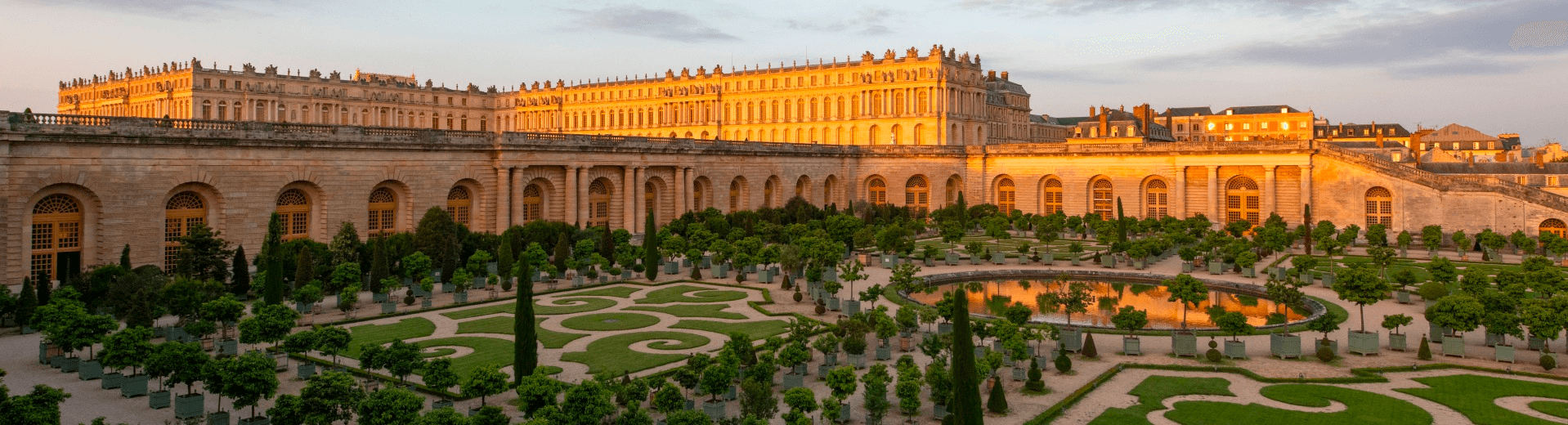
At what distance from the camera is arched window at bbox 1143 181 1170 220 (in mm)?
Answer: 70062

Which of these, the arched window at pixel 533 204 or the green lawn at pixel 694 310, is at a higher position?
the arched window at pixel 533 204

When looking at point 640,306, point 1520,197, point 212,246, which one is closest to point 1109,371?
point 640,306

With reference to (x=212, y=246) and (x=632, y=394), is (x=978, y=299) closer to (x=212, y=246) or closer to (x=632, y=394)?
(x=632, y=394)

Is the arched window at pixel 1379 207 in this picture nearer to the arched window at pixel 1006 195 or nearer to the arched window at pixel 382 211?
the arched window at pixel 1006 195

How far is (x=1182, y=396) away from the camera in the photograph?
2331 centimetres

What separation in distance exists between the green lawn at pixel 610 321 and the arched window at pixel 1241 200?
155 ft

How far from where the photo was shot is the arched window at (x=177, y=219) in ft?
131

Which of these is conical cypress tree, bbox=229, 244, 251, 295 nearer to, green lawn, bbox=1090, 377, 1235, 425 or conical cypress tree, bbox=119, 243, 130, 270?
conical cypress tree, bbox=119, 243, 130, 270

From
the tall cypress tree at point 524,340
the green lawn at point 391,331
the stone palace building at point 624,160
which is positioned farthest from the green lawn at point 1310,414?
the stone palace building at point 624,160

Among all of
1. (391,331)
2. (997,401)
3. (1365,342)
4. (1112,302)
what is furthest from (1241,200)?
(391,331)

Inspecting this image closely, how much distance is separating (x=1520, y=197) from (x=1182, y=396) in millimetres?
43834

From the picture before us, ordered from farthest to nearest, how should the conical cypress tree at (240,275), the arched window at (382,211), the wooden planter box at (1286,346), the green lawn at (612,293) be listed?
the arched window at (382,211) → the green lawn at (612,293) → the conical cypress tree at (240,275) → the wooden planter box at (1286,346)

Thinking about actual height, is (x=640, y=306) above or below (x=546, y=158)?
below

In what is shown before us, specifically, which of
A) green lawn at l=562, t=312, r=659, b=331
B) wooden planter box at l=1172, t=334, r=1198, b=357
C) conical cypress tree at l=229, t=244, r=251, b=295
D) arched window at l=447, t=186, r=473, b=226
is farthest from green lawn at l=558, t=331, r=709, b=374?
arched window at l=447, t=186, r=473, b=226
